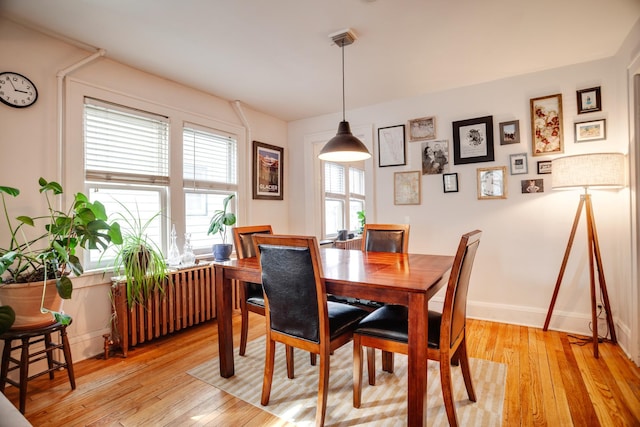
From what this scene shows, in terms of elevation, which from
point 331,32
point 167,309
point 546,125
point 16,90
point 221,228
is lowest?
point 167,309

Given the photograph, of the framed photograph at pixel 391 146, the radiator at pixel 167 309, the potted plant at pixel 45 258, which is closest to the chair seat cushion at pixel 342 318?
the potted plant at pixel 45 258

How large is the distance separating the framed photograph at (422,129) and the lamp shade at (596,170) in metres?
1.34

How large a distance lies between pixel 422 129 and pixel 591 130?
1.48 metres

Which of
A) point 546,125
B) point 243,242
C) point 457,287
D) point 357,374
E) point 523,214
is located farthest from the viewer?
point 523,214

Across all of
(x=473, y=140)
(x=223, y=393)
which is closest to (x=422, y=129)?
(x=473, y=140)

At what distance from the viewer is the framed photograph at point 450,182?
3426mm

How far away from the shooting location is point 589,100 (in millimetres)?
2801

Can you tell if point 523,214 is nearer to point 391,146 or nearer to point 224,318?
point 391,146

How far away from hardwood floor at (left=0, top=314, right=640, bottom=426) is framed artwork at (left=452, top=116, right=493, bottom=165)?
1.77 metres

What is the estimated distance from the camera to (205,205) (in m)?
3.52

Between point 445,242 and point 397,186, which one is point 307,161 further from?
point 445,242

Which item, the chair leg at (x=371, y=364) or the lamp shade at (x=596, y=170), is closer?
the chair leg at (x=371, y=364)

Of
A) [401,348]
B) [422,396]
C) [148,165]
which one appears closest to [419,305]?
[401,348]

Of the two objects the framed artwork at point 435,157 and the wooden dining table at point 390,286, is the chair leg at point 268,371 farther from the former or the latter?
the framed artwork at point 435,157
